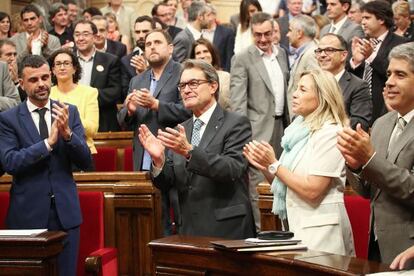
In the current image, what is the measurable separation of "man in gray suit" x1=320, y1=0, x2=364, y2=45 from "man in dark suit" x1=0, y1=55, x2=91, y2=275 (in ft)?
11.3

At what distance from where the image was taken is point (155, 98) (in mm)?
5570

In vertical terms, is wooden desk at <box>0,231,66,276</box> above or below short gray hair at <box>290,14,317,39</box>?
below

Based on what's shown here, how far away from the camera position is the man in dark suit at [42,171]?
443 centimetres

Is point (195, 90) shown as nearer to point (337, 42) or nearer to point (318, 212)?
point (318, 212)

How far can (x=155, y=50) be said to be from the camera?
5.69m

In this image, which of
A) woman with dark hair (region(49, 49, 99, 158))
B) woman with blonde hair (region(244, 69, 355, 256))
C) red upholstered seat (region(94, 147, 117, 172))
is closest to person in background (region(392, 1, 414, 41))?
red upholstered seat (region(94, 147, 117, 172))

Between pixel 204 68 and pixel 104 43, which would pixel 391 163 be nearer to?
pixel 204 68

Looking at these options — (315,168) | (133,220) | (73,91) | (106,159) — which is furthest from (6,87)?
(315,168)

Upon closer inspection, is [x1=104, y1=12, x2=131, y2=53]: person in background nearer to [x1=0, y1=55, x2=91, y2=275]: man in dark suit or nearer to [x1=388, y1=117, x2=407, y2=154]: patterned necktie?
[x1=0, y1=55, x2=91, y2=275]: man in dark suit

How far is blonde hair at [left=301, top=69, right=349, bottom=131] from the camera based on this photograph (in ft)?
12.2

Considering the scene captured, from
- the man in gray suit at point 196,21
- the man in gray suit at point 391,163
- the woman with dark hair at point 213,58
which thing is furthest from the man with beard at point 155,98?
the man in gray suit at point 391,163

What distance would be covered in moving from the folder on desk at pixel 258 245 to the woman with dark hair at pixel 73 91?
2.56m

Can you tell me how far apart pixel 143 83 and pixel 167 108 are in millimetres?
477

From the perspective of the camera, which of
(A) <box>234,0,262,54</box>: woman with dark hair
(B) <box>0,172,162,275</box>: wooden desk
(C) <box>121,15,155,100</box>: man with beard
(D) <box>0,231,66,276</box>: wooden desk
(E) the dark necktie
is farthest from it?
(A) <box>234,0,262,54</box>: woman with dark hair
